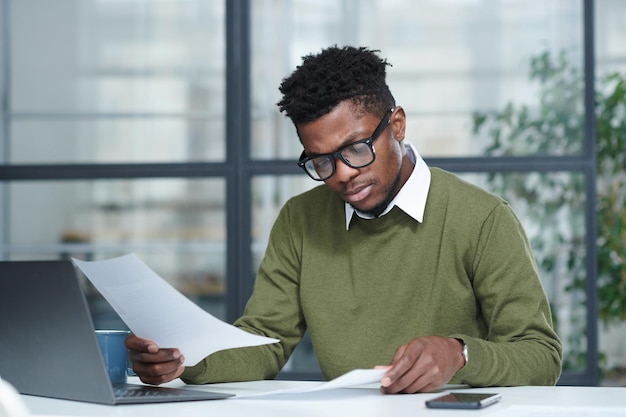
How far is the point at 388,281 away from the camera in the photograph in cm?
194

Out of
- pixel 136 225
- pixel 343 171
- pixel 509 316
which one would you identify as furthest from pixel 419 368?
pixel 136 225

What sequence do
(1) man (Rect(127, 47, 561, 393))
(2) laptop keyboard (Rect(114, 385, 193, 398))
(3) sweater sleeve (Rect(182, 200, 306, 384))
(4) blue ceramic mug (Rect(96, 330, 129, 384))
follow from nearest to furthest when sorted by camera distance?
(2) laptop keyboard (Rect(114, 385, 193, 398)) → (4) blue ceramic mug (Rect(96, 330, 129, 384)) → (1) man (Rect(127, 47, 561, 393)) → (3) sweater sleeve (Rect(182, 200, 306, 384))

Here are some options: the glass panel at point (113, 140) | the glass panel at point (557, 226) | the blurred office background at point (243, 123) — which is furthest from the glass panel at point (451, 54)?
the glass panel at point (113, 140)

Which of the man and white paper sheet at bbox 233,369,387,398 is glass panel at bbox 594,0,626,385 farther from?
white paper sheet at bbox 233,369,387,398

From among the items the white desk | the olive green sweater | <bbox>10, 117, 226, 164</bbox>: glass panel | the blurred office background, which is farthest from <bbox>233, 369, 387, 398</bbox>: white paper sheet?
<bbox>10, 117, 226, 164</bbox>: glass panel

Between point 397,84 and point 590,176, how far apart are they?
78 cm

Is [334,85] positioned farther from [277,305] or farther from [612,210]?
[612,210]

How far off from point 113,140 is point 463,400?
104 inches

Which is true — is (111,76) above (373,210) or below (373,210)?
above

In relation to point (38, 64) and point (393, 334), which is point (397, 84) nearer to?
point (38, 64)

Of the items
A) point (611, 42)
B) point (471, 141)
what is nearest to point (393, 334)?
point (471, 141)

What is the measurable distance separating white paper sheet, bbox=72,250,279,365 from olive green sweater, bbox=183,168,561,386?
23cm

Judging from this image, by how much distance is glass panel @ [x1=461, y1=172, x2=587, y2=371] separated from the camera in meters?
3.57

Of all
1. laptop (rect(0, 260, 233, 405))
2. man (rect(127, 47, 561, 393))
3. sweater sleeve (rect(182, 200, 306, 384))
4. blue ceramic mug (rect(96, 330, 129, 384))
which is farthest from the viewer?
sweater sleeve (rect(182, 200, 306, 384))
